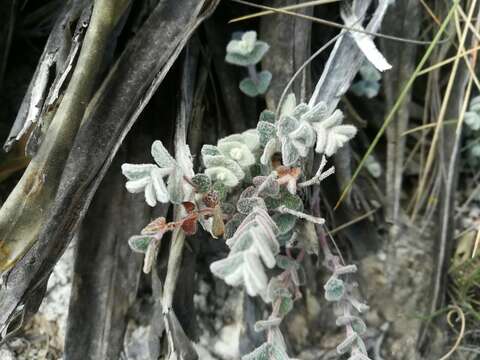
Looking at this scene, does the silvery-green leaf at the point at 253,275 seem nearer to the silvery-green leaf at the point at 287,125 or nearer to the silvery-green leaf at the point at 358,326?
the silvery-green leaf at the point at 287,125

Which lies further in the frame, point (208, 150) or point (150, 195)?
point (208, 150)

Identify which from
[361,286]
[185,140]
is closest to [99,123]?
[185,140]

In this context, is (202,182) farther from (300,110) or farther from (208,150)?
(300,110)

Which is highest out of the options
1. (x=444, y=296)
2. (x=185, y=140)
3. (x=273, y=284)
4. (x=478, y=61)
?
(x=185, y=140)

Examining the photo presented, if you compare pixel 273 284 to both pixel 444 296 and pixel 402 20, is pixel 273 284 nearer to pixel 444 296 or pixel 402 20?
pixel 444 296

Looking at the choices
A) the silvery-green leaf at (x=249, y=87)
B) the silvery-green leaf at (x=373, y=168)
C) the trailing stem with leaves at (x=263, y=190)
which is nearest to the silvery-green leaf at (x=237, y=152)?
the trailing stem with leaves at (x=263, y=190)

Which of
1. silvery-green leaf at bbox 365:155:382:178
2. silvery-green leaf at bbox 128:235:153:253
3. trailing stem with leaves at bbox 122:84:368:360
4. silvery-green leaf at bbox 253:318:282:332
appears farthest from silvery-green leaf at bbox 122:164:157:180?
silvery-green leaf at bbox 365:155:382:178

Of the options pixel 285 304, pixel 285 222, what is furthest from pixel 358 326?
pixel 285 222

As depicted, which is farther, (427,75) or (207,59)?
(427,75)
